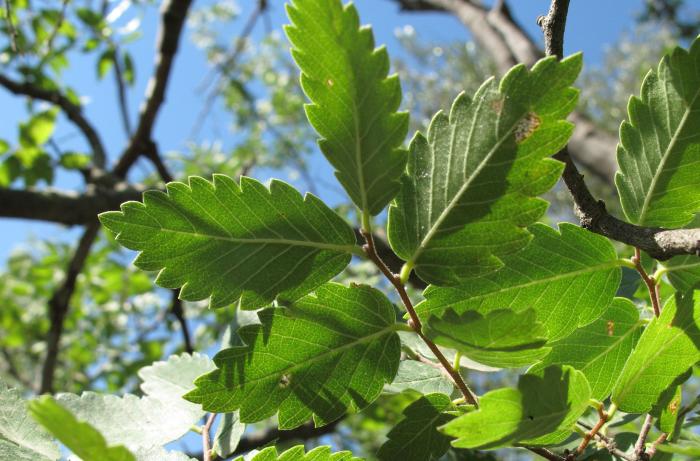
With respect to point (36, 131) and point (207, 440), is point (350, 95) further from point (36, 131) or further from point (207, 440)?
point (36, 131)

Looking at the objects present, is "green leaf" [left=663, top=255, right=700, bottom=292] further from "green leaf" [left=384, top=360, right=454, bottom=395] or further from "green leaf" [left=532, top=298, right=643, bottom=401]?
"green leaf" [left=384, top=360, right=454, bottom=395]

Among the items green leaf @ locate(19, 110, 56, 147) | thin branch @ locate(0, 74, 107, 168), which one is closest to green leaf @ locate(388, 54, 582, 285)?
thin branch @ locate(0, 74, 107, 168)

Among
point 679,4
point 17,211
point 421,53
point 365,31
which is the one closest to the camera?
point 365,31

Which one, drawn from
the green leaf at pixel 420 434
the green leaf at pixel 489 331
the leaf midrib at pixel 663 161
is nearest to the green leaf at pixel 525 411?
the green leaf at pixel 489 331

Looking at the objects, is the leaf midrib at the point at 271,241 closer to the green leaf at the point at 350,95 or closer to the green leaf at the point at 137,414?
the green leaf at the point at 350,95

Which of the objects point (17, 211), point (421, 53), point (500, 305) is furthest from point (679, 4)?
point (500, 305)

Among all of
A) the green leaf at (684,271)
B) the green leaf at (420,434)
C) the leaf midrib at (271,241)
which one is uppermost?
the leaf midrib at (271,241)

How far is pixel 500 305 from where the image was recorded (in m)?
0.77

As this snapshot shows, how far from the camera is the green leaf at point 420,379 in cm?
94

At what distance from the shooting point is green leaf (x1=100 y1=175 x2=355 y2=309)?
71 centimetres

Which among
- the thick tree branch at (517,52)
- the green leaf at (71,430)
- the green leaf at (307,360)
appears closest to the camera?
the green leaf at (71,430)

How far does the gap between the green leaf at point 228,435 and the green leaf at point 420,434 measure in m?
0.24

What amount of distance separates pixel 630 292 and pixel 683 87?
0.46 meters

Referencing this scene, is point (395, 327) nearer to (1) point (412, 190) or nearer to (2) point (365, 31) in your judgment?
(1) point (412, 190)
